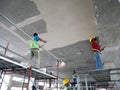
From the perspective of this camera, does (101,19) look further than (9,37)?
No

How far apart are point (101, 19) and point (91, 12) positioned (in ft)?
1.75

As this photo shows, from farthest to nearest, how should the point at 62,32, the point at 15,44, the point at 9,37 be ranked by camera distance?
the point at 15,44
the point at 9,37
the point at 62,32

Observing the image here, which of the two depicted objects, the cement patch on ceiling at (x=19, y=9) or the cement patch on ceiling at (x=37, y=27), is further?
the cement patch on ceiling at (x=37, y=27)

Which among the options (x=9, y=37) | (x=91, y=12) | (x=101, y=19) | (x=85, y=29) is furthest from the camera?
(x=9, y=37)

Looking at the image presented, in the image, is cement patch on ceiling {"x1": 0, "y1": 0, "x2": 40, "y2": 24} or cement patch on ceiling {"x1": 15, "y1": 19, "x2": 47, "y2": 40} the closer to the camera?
cement patch on ceiling {"x1": 0, "y1": 0, "x2": 40, "y2": 24}

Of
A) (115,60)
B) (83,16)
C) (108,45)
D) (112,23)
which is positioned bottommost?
(115,60)

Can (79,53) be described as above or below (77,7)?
below

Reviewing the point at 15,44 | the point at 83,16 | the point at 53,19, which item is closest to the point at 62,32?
the point at 53,19

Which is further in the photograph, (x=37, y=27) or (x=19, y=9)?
(x=37, y=27)

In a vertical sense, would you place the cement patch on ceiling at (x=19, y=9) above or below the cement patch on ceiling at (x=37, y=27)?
above

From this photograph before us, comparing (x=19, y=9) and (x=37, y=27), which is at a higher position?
(x=19, y=9)

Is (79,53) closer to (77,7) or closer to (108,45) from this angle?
(108,45)

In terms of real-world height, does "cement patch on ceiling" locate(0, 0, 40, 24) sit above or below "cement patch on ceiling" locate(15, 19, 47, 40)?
above

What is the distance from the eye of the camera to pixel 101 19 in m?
4.71
